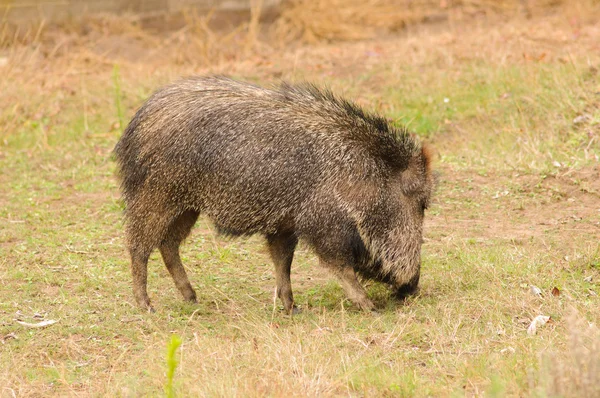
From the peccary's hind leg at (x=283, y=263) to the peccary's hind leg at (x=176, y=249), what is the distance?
0.53 m

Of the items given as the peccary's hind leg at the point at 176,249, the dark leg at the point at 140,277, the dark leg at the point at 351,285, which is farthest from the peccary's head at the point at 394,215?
the dark leg at the point at 140,277

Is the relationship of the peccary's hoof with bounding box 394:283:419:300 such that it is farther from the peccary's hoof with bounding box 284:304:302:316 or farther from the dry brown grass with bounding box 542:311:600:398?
the dry brown grass with bounding box 542:311:600:398

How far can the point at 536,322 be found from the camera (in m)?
4.71

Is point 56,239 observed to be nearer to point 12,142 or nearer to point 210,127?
point 210,127

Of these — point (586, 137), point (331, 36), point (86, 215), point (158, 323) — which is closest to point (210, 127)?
point (158, 323)

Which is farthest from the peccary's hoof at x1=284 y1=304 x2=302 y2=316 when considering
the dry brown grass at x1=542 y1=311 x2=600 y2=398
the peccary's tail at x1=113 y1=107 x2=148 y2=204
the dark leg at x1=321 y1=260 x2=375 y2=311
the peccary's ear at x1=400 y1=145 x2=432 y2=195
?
the dry brown grass at x1=542 y1=311 x2=600 y2=398

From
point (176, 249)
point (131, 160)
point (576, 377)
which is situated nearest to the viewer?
point (576, 377)

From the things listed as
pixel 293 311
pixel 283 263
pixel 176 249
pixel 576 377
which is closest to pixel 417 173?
pixel 283 263

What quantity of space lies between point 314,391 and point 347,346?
82cm

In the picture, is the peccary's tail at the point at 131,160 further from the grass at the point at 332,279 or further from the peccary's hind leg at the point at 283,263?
the peccary's hind leg at the point at 283,263

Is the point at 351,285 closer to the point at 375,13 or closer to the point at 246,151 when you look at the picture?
the point at 246,151

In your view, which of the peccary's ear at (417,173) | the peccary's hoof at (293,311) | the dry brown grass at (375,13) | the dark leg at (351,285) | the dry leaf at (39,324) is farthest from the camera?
the dry brown grass at (375,13)

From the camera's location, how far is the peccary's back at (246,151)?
5.05 meters

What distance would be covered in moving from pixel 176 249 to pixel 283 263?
68cm
